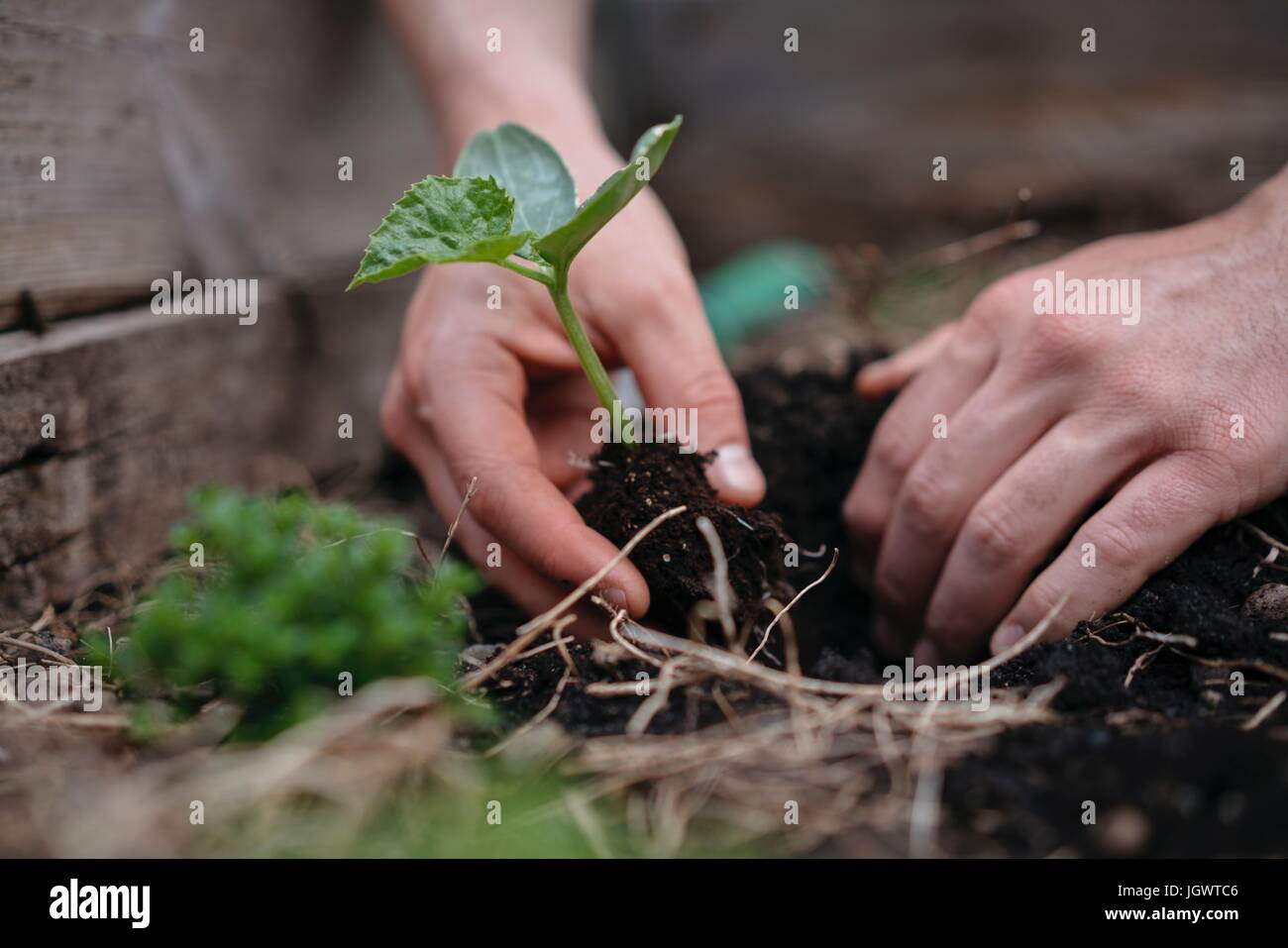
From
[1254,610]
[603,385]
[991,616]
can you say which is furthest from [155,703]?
[1254,610]

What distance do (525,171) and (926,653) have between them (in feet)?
3.22

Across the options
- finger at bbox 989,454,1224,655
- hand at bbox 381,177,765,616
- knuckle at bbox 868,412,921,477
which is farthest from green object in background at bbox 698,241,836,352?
finger at bbox 989,454,1224,655

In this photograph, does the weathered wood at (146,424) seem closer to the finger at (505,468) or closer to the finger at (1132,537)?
the finger at (505,468)

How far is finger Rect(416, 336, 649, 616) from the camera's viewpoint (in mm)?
1220

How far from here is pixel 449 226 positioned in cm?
108

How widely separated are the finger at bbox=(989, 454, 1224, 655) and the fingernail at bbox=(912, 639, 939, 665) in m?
0.24

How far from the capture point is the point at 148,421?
1.72 m

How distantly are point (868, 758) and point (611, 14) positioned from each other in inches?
139

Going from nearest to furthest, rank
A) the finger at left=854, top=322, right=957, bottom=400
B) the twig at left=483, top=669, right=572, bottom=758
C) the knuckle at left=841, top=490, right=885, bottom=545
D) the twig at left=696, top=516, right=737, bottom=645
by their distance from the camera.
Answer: the twig at left=483, top=669, right=572, bottom=758 → the twig at left=696, top=516, right=737, bottom=645 → the knuckle at left=841, top=490, right=885, bottom=545 → the finger at left=854, top=322, right=957, bottom=400

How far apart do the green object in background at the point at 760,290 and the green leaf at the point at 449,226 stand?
1745mm

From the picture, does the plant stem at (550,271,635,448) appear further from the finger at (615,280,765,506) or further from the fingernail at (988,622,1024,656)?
the fingernail at (988,622,1024,656)

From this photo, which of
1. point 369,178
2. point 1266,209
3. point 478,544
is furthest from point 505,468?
point 369,178

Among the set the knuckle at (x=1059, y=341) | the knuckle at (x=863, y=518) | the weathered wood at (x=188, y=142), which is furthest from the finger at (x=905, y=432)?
the weathered wood at (x=188, y=142)

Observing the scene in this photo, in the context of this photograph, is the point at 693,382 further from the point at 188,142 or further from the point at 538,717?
the point at 188,142
